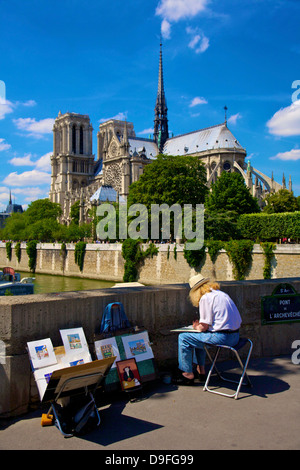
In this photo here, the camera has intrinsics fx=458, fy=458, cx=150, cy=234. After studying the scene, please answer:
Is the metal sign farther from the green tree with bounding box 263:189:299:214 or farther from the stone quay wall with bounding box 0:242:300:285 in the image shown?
the green tree with bounding box 263:189:299:214

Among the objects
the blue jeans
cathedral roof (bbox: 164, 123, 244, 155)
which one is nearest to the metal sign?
the blue jeans

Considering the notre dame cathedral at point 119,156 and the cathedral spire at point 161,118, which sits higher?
the cathedral spire at point 161,118

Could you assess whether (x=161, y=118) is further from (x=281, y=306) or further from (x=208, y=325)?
(x=208, y=325)

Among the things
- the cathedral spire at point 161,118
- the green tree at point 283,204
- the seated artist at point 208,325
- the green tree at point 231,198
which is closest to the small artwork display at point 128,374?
the seated artist at point 208,325

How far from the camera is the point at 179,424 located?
4176 millimetres

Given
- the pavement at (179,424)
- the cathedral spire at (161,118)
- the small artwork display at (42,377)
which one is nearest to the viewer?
the pavement at (179,424)

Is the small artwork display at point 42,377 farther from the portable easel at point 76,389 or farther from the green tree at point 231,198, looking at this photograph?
the green tree at point 231,198

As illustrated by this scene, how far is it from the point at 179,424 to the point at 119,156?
8597cm

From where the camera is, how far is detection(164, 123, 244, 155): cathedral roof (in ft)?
263

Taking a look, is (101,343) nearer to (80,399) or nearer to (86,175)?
(80,399)

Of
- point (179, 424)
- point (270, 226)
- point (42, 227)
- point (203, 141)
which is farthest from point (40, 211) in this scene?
point (179, 424)

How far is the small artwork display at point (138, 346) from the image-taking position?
17.0ft

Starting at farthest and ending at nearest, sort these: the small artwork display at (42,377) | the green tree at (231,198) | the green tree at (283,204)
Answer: the green tree at (283,204) < the green tree at (231,198) < the small artwork display at (42,377)

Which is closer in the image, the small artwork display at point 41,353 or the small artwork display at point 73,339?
the small artwork display at point 41,353
